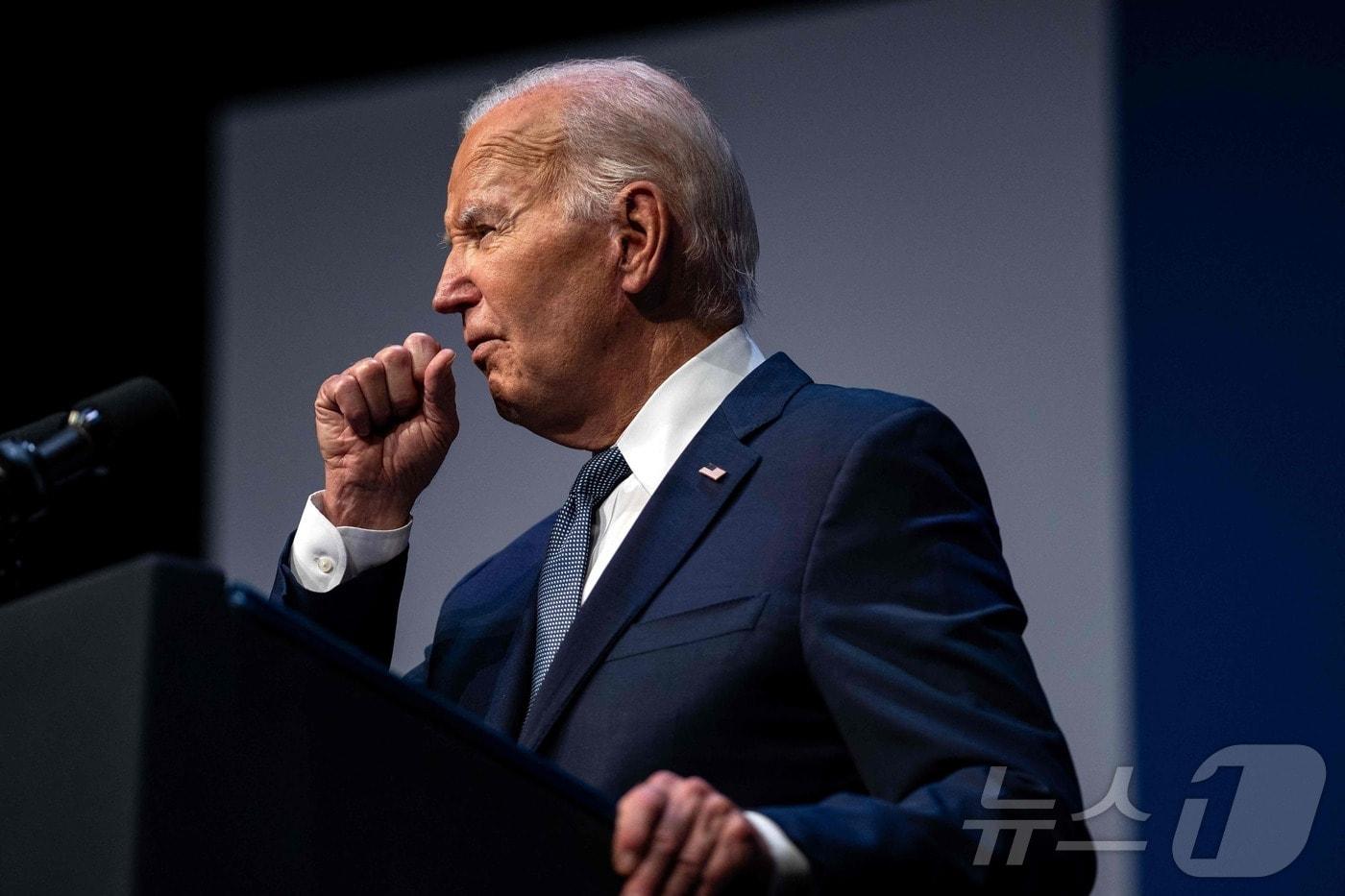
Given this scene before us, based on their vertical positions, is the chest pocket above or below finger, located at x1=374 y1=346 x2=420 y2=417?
below

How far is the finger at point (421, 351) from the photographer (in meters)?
2.08

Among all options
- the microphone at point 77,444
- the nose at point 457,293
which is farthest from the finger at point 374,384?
the microphone at point 77,444

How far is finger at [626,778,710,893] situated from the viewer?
3.43ft

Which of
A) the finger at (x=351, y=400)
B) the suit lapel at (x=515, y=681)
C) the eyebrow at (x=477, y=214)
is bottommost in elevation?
the suit lapel at (x=515, y=681)

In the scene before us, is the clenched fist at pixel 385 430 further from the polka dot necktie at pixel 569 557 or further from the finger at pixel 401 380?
the polka dot necktie at pixel 569 557

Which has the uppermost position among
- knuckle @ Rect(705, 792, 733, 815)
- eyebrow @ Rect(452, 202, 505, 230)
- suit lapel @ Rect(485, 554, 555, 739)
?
eyebrow @ Rect(452, 202, 505, 230)

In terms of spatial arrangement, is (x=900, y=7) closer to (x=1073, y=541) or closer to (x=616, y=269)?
(x=1073, y=541)

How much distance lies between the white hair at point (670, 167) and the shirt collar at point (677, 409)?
0.08 meters

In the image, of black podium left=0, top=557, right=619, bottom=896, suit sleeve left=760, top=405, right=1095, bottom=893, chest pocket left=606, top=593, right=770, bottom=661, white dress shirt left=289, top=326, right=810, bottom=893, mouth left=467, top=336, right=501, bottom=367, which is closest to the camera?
black podium left=0, top=557, right=619, bottom=896

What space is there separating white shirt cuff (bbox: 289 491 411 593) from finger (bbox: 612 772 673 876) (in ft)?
3.32

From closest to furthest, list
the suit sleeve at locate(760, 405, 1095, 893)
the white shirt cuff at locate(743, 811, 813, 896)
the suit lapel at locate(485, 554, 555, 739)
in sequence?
the white shirt cuff at locate(743, 811, 813, 896) → the suit sleeve at locate(760, 405, 1095, 893) → the suit lapel at locate(485, 554, 555, 739)

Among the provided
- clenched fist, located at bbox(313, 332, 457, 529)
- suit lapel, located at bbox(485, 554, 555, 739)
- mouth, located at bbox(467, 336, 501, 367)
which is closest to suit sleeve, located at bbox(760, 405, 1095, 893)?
suit lapel, located at bbox(485, 554, 555, 739)

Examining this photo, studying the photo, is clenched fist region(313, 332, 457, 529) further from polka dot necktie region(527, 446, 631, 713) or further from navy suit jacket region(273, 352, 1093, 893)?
navy suit jacket region(273, 352, 1093, 893)

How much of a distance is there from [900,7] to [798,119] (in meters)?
0.28
